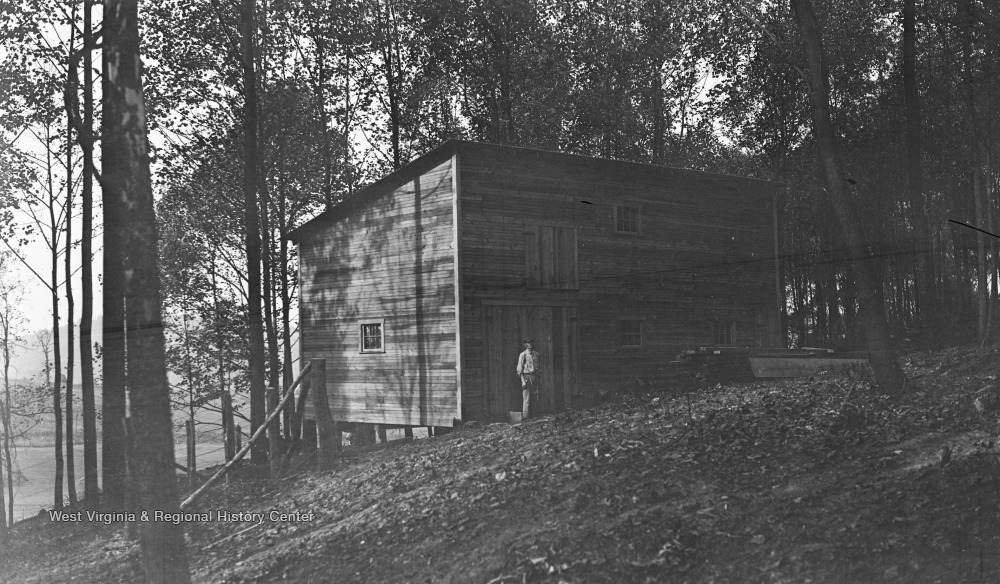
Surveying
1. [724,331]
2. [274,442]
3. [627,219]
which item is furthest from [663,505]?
[724,331]

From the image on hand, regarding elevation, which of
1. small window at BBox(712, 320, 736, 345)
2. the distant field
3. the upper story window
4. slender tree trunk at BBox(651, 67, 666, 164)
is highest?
slender tree trunk at BBox(651, 67, 666, 164)

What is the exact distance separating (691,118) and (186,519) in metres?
32.1

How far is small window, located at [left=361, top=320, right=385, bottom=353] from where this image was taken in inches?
894

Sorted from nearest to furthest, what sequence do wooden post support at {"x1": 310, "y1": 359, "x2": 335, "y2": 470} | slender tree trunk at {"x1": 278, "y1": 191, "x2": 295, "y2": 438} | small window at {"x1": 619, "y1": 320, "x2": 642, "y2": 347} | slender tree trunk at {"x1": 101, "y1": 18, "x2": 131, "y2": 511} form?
slender tree trunk at {"x1": 101, "y1": 18, "x2": 131, "y2": 511}
wooden post support at {"x1": 310, "y1": 359, "x2": 335, "y2": 470}
small window at {"x1": 619, "y1": 320, "x2": 642, "y2": 347}
slender tree trunk at {"x1": 278, "y1": 191, "x2": 295, "y2": 438}

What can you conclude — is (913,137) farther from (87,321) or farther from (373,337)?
(87,321)

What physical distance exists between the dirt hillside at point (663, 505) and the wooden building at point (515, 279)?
5024 millimetres

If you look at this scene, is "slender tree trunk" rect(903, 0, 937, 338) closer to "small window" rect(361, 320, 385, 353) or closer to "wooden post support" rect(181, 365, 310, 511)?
"small window" rect(361, 320, 385, 353)

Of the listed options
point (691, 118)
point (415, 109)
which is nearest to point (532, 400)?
point (415, 109)

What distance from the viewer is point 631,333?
79.5ft

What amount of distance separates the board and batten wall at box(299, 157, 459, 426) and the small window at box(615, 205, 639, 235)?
575cm

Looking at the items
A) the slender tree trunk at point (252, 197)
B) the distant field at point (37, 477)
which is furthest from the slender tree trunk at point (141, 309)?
the distant field at point (37, 477)

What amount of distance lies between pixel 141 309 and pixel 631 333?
650 inches

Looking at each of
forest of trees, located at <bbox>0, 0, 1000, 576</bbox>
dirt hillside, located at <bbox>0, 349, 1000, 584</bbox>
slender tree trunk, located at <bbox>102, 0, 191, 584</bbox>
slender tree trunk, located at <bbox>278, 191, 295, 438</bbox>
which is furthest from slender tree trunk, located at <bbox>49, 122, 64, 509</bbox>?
slender tree trunk, located at <bbox>102, 0, 191, 584</bbox>

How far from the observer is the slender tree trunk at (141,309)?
998 centimetres
